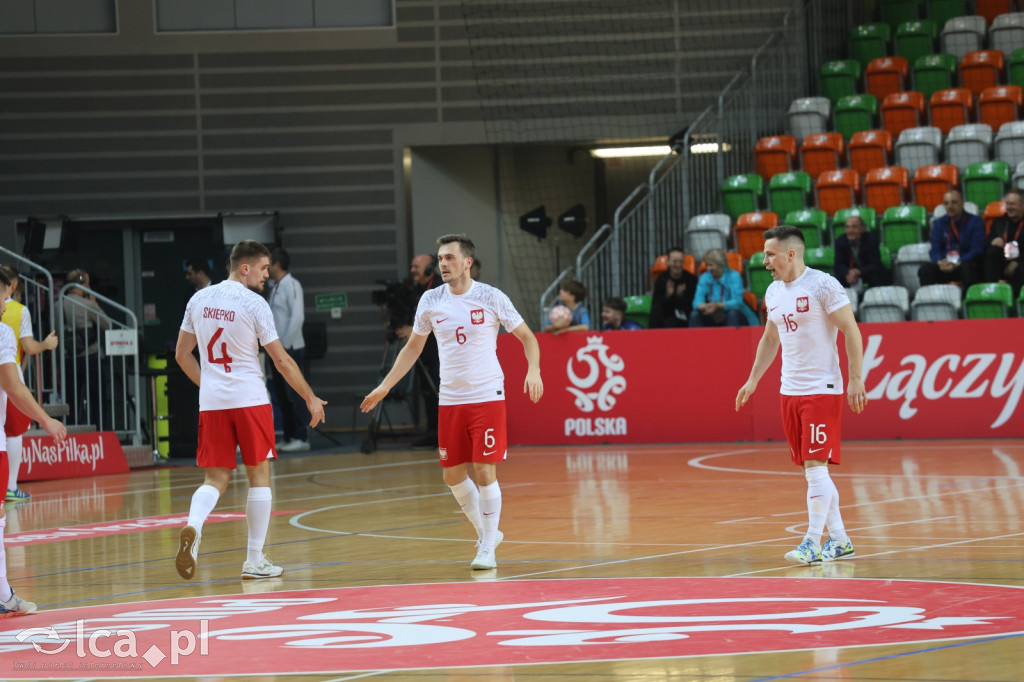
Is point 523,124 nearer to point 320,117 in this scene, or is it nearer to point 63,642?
point 320,117

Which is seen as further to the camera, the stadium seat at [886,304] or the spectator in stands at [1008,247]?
the stadium seat at [886,304]

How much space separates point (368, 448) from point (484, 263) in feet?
20.9

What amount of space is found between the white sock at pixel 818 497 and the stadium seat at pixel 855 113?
13.9 m

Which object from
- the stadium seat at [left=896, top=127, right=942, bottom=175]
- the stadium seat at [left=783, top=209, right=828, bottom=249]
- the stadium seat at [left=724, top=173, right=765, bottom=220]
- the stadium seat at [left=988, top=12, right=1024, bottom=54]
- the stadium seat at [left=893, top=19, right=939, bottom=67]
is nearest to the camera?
the stadium seat at [left=783, top=209, right=828, bottom=249]

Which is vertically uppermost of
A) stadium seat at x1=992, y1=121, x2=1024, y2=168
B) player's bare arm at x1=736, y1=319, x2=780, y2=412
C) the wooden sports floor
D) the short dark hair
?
stadium seat at x1=992, y1=121, x2=1024, y2=168

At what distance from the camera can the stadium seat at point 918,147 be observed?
19.0 meters

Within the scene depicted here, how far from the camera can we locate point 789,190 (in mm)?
19094

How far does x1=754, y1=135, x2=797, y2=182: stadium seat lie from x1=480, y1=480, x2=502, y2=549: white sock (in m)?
13.4

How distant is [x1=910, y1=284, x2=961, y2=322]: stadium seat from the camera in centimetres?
1599

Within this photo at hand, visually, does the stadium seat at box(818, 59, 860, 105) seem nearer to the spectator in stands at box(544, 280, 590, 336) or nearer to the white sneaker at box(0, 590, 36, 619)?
the spectator in stands at box(544, 280, 590, 336)

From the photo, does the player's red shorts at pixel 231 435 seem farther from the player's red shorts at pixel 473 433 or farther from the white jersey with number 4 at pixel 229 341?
the player's red shorts at pixel 473 433

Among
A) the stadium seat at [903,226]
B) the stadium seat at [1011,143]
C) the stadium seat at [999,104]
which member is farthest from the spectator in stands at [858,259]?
the stadium seat at [999,104]

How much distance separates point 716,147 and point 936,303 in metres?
5.53

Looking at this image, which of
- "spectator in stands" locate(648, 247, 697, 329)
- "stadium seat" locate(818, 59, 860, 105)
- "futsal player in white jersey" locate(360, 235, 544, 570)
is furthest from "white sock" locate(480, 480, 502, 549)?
"stadium seat" locate(818, 59, 860, 105)
